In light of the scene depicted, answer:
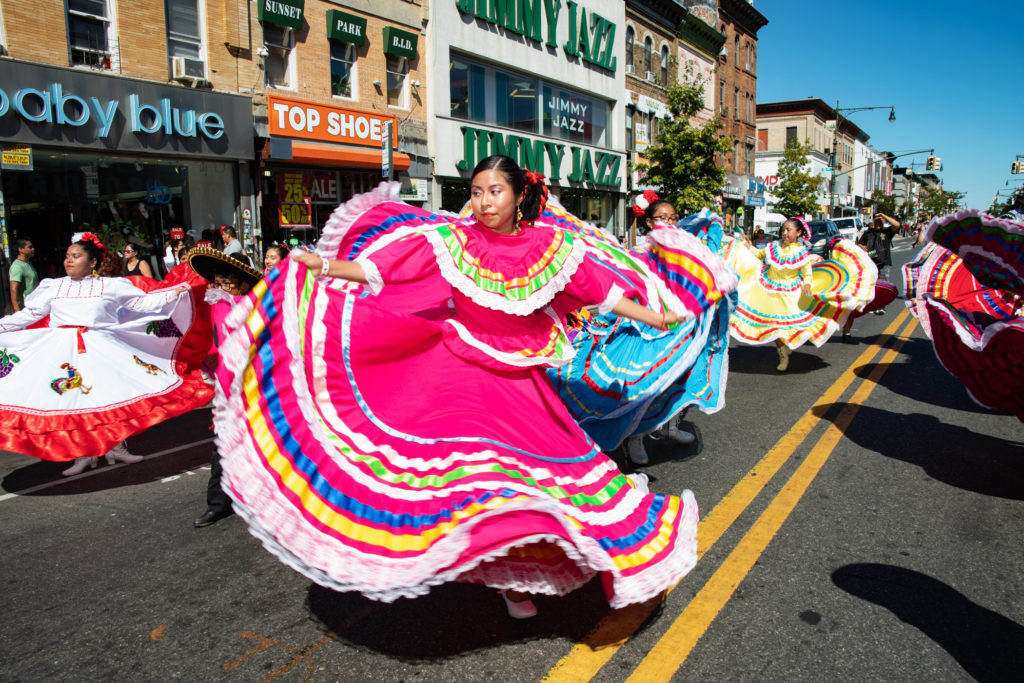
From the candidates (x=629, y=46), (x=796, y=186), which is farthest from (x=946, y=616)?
(x=796, y=186)

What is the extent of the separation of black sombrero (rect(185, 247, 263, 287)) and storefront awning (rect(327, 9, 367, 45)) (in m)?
13.7

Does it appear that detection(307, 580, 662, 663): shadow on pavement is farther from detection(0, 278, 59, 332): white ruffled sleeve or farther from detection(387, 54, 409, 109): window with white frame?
detection(387, 54, 409, 109): window with white frame

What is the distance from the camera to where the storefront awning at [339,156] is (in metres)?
15.5

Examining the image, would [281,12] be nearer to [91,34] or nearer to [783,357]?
[91,34]

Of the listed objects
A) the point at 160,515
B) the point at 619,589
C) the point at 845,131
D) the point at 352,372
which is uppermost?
the point at 845,131

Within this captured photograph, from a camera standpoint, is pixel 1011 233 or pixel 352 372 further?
pixel 1011 233

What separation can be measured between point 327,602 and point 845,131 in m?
76.6

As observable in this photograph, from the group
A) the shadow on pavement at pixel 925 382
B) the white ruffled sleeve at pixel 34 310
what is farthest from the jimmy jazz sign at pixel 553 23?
the white ruffled sleeve at pixel 34 310

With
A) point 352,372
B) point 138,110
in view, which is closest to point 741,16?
point 138,110

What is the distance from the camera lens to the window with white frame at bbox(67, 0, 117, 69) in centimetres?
1235

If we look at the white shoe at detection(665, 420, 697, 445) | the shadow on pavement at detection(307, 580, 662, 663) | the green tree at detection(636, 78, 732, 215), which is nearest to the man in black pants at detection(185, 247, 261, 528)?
the shadow on pavement at detection(307, 580, 662, 663)

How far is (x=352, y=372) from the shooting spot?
303 centimetres

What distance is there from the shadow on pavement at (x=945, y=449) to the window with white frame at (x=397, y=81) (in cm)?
1475

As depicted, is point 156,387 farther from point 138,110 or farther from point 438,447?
point 138,110
